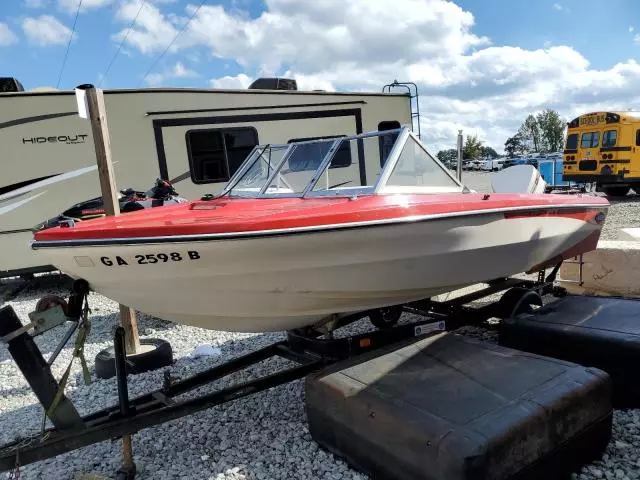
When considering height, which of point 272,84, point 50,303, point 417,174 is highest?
point 272,84

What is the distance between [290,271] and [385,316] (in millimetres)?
1688

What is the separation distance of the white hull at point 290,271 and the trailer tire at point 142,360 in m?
1.12

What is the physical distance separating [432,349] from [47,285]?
6.55 metres

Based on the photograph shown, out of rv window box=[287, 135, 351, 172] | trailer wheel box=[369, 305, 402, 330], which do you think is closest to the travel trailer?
rv window box=[287, 135, 351, 172]

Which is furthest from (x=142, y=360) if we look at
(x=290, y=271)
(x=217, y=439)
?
(x=290, y=271)

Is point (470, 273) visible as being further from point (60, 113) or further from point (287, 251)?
point (60, 113)

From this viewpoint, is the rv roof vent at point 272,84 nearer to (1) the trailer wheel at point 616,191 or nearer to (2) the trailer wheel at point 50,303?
(2) the trailer wheel at point 50,303

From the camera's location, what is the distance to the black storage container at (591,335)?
296 centimetres

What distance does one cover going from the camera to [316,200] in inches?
131

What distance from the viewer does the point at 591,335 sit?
10.1 ft

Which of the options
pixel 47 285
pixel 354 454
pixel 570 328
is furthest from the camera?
pixel 47 285

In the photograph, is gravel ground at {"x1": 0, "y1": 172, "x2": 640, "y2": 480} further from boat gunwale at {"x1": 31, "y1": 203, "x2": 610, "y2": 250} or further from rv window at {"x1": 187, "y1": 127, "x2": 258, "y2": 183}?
rv window at {"x1": 187, "y1": 127, "x2": 258, "y2": 183}

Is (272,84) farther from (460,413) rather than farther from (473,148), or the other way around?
(473,148)

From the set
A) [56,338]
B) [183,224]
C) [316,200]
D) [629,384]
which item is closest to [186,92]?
[56,338]
